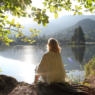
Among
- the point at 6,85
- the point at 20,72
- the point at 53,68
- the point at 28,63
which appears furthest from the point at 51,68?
the point at 28,63

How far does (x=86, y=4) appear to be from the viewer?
7.82 m

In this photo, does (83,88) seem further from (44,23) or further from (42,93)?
(44,23)

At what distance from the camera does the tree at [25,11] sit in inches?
236

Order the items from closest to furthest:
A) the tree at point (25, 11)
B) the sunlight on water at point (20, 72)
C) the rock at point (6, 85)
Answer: the tree at point (25, 11) < the rock at point (6, 85) < the sunlight on water at point (20, 72)

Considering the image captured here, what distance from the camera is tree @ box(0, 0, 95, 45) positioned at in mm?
5988

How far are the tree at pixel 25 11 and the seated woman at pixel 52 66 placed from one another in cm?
69

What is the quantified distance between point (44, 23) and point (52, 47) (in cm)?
66

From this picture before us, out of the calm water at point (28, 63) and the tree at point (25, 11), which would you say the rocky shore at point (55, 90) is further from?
the calm water at point (28, 63)

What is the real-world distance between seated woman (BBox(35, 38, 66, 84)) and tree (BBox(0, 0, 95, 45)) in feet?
2.26

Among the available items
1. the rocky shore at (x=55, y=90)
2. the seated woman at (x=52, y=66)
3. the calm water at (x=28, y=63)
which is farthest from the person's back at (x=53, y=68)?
the calm water at (x=28, y=63)

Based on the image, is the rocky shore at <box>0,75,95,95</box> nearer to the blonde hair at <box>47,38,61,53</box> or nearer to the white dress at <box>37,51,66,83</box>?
the white dress at <box>37,51,66,83</box>

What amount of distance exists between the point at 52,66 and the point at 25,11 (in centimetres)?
152

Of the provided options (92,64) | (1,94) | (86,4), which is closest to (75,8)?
(86,4)

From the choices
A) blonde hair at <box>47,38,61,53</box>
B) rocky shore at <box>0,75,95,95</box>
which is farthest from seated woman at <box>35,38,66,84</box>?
rocky shore at <box>0,75,95,95</box>
